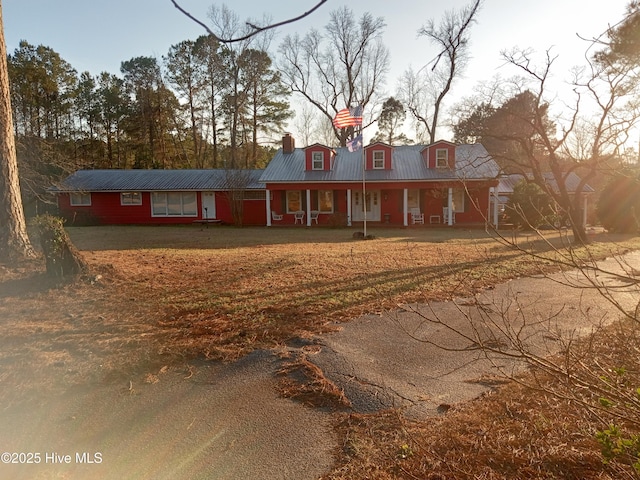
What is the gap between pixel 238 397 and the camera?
340 cm

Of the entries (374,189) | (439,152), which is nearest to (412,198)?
(374,189)

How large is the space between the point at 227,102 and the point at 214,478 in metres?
38.1

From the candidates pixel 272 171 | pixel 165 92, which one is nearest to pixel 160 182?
pixel 272 171

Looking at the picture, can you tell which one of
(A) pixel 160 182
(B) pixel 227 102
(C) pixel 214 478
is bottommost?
(C) pixel 214 478

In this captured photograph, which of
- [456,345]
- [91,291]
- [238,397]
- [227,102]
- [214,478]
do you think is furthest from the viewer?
[227,102]

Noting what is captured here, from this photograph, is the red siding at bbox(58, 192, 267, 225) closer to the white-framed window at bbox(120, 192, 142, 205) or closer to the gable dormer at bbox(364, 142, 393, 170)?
the white-framed window at bbox(120, 192, 142, 205)

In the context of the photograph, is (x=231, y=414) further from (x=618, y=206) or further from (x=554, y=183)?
(x=554, y=183)

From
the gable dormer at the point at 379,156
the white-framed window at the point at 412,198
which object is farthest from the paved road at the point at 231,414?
the gable dormer at the point at 379,156

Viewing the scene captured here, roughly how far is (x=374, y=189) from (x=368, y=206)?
4.80 feet

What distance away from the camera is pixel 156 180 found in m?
27.1

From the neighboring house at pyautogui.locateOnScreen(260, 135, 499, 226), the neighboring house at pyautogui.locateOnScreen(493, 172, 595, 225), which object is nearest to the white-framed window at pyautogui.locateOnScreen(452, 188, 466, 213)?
the neighboring house at pyautogui.locateOnScreen(260, 135, 499, 226)

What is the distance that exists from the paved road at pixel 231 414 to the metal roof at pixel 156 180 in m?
20.9

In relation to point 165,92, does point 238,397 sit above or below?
below

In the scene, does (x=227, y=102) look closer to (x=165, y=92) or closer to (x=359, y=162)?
(x=165, y=92)
